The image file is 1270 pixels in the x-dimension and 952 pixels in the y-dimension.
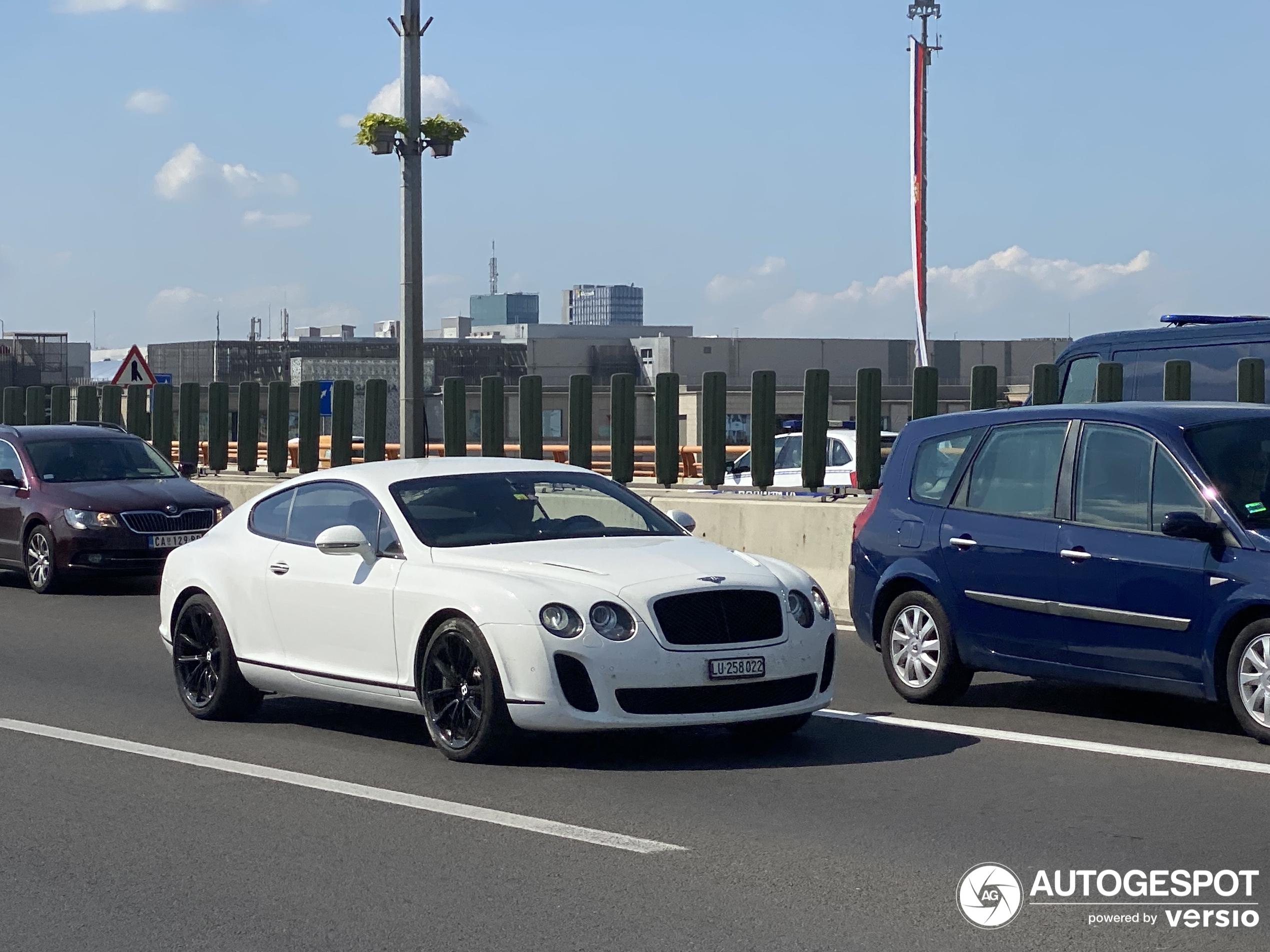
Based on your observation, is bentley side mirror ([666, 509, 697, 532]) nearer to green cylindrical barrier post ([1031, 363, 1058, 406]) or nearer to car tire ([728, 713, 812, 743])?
car tire ([728, 713, 812, 743])

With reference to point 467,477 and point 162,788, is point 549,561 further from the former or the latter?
point 162,788

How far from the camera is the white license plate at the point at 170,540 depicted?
60.2ft

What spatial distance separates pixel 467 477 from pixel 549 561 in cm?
118

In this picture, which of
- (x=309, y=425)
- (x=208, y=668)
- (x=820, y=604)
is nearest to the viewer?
(x=820, y=604)

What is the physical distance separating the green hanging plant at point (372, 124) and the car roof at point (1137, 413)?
972cm

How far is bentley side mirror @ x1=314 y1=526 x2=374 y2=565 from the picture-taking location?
8.94 m

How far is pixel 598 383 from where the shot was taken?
96562mm

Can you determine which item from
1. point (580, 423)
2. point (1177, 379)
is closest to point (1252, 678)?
point (1177, 379)

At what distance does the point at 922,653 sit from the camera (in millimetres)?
10336

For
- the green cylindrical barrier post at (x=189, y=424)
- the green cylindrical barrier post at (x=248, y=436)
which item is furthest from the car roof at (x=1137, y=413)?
the green cylindrical barrier post at (x=189, y=424)

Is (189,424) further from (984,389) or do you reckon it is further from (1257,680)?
(1257,680)

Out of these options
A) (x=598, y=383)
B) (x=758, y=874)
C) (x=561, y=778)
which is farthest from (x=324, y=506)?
(x=598, y=383)

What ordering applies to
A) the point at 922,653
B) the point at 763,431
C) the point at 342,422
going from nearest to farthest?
1. the point at 922,653
2. the point at 763,431
3. the point at 342,422

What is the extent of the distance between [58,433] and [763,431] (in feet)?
24.8
